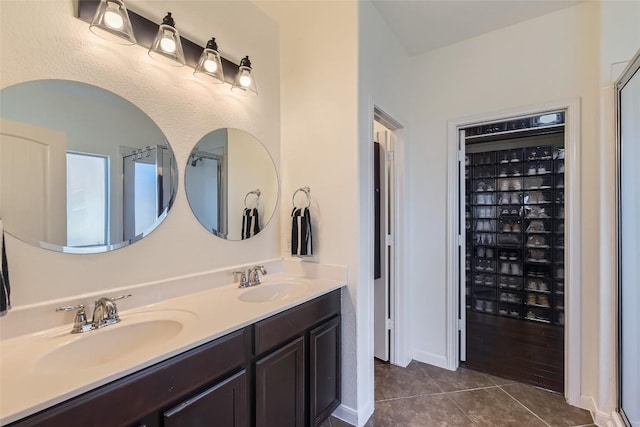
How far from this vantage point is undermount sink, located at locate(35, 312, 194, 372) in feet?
3.46

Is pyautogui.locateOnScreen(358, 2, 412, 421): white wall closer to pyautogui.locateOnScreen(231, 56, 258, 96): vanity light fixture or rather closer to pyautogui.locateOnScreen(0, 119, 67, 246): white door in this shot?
pyautogui.locateOnScreen(231, 56, 258, 96): vanity light fixture

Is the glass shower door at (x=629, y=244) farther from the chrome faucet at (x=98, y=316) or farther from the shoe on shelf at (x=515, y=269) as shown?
the chrome faucet at (x=98, y=316)

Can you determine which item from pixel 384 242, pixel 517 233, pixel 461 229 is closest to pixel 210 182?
pixel 384 242

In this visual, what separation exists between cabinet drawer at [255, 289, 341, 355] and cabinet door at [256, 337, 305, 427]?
57 mm

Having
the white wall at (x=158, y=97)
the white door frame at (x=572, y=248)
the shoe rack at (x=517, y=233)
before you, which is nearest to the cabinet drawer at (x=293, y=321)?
the white wall at (x=158, y=97)

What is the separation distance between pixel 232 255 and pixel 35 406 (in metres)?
1.24

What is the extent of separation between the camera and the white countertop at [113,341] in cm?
78

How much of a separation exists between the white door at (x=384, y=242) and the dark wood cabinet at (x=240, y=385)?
2.79 ft

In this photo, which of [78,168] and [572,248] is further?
[572,248]

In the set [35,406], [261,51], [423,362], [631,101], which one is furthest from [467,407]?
[261,51]

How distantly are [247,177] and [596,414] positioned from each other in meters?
2.78

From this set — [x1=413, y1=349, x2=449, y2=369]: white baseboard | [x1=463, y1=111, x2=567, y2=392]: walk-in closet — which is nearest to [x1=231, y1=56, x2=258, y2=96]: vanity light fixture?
[x1=463, y1=111, x2=567, y2=392]: walk-in closet

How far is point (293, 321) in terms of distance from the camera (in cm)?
155

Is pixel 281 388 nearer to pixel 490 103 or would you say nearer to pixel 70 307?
pixel 70 307
